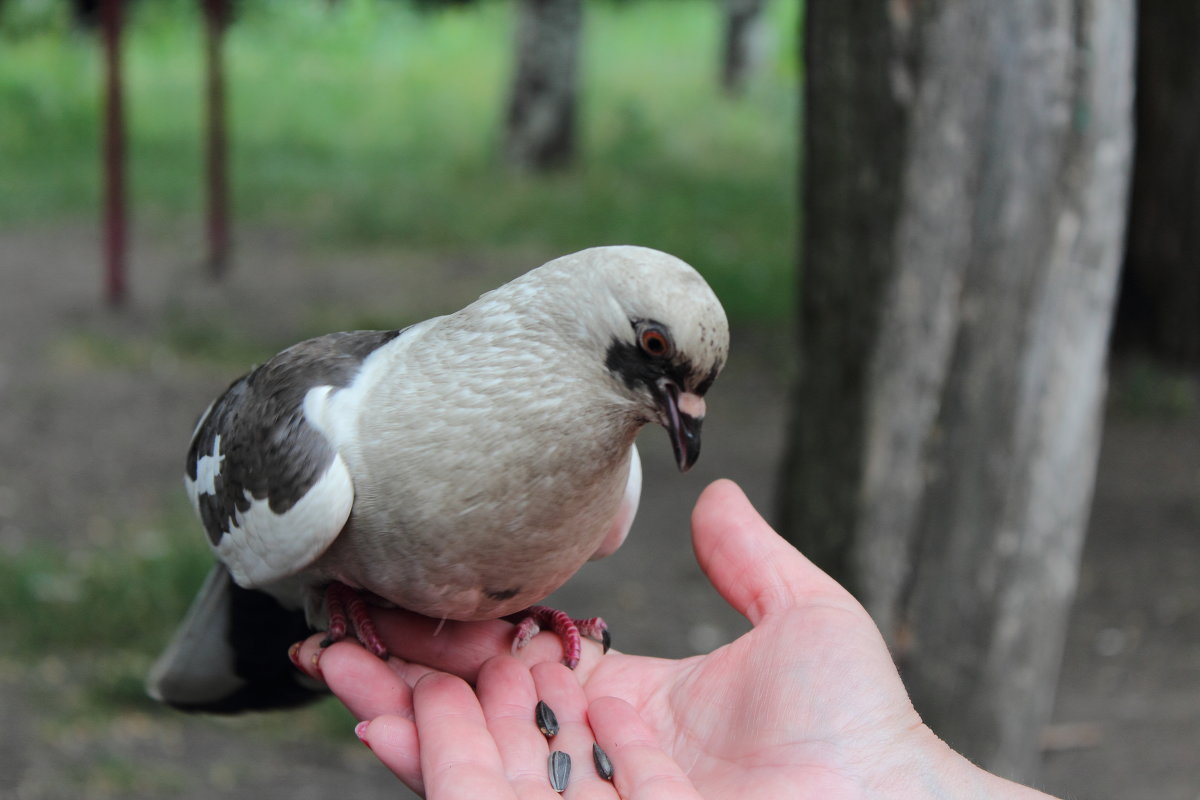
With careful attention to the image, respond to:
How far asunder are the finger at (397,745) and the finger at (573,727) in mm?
301

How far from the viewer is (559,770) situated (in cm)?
247

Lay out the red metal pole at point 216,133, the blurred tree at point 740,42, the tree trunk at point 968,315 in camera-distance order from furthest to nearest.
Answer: the blurred tree at point 740,42 → the red metal pole at point 216,133 → the tree trunk at point 968,315

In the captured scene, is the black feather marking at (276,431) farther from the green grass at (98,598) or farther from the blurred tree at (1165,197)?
the blurred tree at (1165,197)

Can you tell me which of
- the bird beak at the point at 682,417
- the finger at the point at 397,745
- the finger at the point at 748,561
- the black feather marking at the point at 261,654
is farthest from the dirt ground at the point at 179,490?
the bird beak at the point at 682,417

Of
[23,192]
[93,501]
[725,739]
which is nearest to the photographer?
[725,739]

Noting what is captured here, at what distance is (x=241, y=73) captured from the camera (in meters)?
17.1

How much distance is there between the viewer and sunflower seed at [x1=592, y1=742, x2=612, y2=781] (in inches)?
96.9

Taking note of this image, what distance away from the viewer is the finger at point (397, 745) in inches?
94.3

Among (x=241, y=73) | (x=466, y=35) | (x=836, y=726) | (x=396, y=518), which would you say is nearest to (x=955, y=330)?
(x=836, y=726)

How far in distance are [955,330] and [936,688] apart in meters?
1.18

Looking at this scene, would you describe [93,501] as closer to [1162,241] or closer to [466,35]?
[1162,241]

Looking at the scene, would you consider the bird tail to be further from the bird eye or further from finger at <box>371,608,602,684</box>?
the bird eye

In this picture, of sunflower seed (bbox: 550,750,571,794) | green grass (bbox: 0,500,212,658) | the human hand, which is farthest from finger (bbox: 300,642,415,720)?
green grass (bbox: 0,500,212,658)

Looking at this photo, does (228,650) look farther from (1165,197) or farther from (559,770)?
(1165,197)
